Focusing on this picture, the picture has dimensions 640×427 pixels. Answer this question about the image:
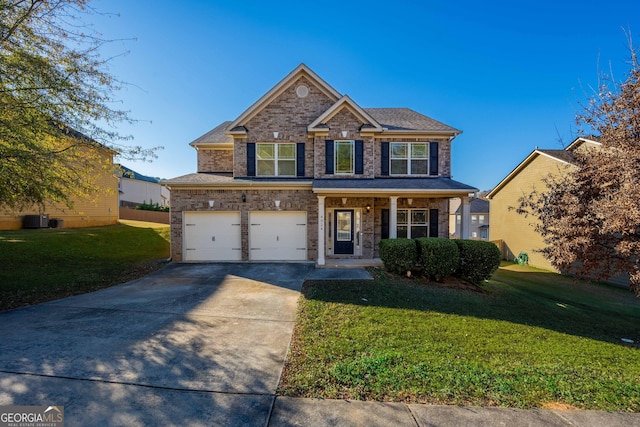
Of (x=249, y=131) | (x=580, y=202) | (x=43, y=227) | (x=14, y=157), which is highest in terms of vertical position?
(x=249, y=131)

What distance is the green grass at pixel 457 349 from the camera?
133 inches

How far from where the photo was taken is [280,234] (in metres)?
11.5

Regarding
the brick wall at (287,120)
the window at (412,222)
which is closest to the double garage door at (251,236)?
the brick wall at (287,120)

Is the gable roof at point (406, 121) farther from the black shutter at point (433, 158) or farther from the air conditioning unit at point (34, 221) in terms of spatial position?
the air conditioning unit at point (34, 221)

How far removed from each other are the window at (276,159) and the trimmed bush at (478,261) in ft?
25.7

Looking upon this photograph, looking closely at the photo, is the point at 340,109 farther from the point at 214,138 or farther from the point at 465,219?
the point at 465,219

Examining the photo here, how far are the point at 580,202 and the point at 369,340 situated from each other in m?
5.76

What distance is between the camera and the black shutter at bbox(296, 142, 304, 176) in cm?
1241

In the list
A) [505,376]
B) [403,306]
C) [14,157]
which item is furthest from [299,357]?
[14,157]

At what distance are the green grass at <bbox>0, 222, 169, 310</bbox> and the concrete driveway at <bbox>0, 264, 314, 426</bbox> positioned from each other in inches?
58.8

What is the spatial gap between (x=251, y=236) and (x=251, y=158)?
3699 millimetres

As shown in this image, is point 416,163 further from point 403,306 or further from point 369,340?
point 369,340

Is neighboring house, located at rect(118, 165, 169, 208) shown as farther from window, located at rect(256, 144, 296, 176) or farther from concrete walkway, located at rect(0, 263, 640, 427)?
concrete walkway, located at rect(0, 263, 640, 427)

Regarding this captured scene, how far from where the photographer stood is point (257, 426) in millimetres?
2707
